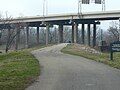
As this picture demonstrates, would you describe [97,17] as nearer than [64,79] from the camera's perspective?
No

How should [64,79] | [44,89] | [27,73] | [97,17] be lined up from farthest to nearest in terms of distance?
[97,17]
[27,73]
[64,79]
[44,89]

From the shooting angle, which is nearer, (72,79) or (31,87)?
(31,87)

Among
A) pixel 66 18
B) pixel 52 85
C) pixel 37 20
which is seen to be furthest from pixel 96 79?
pixel 37 20

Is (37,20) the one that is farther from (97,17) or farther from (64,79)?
(64,79)

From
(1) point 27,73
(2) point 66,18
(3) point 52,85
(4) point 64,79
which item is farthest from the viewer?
(2) point 66,18

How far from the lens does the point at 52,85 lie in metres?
13.7

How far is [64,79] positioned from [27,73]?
104 inches

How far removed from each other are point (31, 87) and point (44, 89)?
812 mm

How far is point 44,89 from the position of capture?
1280 centimetres

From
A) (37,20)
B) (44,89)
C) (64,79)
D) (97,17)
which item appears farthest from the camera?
(37,20)

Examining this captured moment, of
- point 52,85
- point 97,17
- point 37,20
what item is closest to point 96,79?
point 52,85

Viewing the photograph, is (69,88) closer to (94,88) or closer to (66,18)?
(94,88)

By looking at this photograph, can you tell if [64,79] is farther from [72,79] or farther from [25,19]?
[25,19]

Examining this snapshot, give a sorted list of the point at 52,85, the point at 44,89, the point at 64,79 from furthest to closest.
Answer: the point at 64,79
the point at 52,85
the point at 44,89
